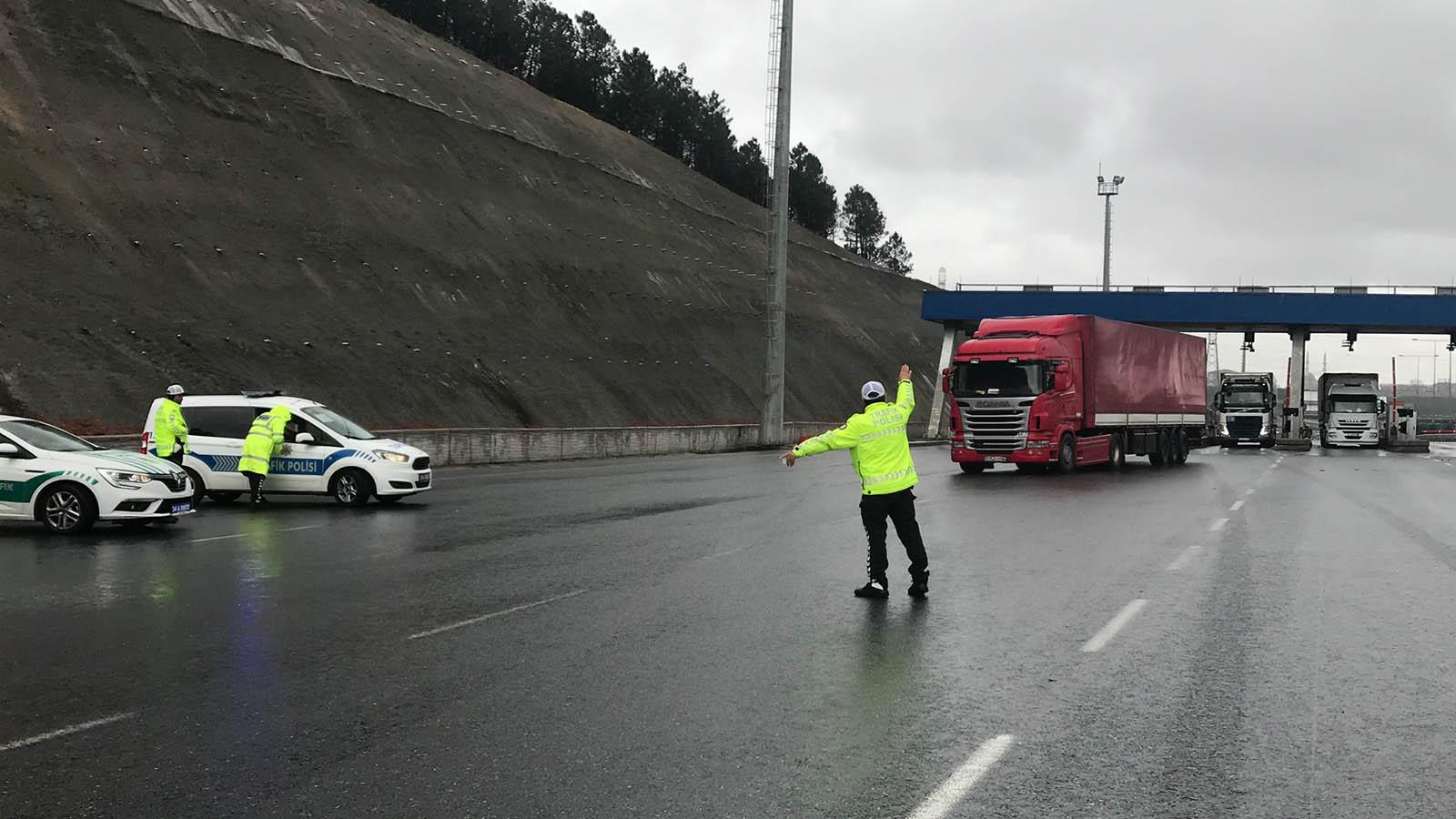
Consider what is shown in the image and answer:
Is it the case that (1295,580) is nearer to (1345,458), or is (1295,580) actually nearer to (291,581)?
(291,581)

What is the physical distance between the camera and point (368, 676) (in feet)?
24.8

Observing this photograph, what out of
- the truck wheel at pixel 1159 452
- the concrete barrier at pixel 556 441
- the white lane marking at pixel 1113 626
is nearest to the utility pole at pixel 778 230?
the concrete barrier at pixel 556 441

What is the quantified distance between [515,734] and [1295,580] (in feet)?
26.2

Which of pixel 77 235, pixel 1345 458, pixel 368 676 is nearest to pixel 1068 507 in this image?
pixel 368 676

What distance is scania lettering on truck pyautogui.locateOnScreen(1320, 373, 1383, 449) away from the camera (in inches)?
2185

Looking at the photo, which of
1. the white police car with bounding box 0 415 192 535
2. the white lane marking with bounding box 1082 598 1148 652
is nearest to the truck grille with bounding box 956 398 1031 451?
the white police car with bounding box 0 415 192 535

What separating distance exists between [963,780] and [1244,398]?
55318 millimetres

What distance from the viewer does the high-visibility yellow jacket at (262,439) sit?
19.6 meters

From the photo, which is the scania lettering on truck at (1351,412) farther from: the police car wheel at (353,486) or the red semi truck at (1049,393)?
the police car wheel at (353,486)

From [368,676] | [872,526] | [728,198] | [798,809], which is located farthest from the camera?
[728,198]

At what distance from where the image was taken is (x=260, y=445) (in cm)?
1972

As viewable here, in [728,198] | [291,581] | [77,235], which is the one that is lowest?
[291,581]

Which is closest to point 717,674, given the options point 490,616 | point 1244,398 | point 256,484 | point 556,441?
point 490,616

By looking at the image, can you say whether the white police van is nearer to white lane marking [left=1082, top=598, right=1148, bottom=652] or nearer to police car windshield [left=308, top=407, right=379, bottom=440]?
police car windshield [left=308, top=407, right=379, bottom=440]
